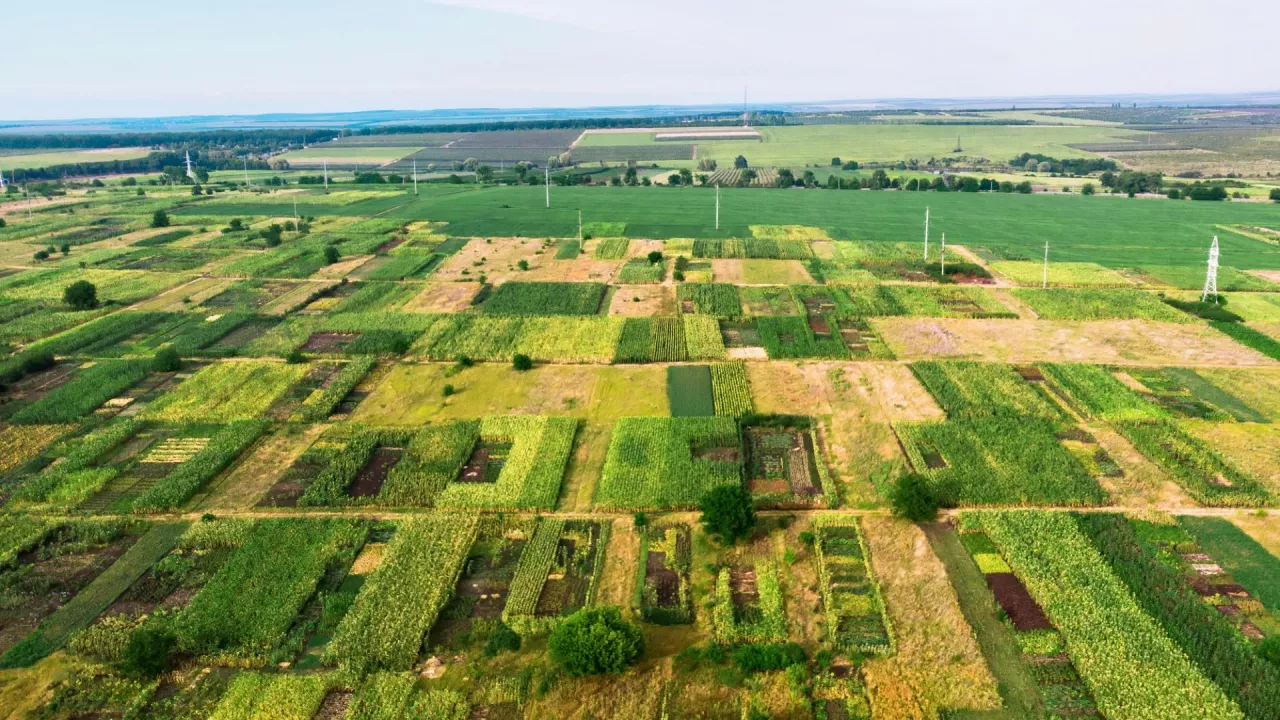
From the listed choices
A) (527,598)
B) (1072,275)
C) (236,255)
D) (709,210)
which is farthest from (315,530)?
(709,210)

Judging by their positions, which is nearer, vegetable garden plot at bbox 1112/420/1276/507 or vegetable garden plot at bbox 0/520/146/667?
vegetable garden plot at bbox 0/520/146/667

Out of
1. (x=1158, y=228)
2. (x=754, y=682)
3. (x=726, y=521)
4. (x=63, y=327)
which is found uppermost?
(x=1158, y=228)

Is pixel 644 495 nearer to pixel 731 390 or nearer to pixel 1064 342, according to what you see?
pixel 731 390

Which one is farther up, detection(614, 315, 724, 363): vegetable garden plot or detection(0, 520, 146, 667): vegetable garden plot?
detection(614, 315, 724, 363): vegetable garden plot

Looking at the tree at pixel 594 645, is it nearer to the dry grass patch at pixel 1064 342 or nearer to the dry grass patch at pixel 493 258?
the dry grass patch at pixel 1064 342

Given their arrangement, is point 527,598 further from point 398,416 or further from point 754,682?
point 398,416

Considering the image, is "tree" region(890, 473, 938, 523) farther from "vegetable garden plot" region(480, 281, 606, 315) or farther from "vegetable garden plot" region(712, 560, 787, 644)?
"vegetable garden plot" region(480, 281, 606, 315)

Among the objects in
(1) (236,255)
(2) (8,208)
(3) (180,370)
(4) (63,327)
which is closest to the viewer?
(3) (180,370)

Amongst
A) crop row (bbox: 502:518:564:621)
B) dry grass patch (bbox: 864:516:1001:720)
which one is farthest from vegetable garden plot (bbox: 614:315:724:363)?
dry grass patch (bbox: 864:516:1001:720)

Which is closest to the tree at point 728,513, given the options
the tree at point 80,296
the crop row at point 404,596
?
the crop row at point 404,596
